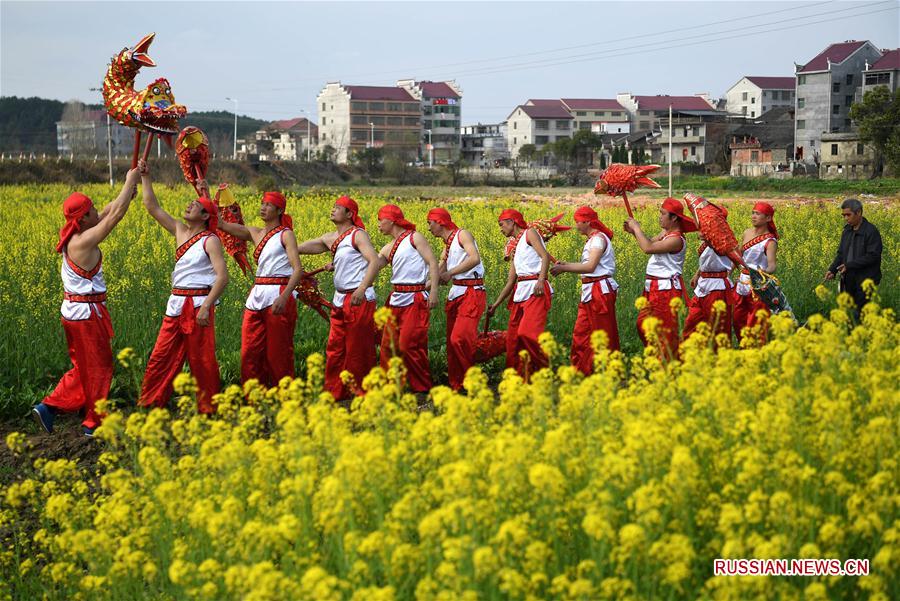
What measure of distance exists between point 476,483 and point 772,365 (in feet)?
8.31

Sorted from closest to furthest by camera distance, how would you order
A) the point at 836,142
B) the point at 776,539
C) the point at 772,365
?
the point at 776,539 → the point at 772,365 → the point at 836,142

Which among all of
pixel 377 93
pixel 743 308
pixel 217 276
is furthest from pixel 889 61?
pixel 217 276

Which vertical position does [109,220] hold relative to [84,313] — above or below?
above

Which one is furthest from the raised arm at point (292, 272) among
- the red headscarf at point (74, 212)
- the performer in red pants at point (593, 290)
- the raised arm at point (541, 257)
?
the performer in red pants at point (593, 290)

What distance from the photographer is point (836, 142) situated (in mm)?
58781

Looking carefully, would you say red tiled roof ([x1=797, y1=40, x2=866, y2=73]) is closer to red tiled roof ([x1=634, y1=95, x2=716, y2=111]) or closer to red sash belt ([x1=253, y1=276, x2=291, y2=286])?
red tiled roof ([x1=634, y1=95, x2=716, y2=111])

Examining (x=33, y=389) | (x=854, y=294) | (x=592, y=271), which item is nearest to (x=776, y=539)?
(x=592, y=271)

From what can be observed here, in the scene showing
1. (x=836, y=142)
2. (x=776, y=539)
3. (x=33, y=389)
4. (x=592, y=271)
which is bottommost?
(x=33, y=389)

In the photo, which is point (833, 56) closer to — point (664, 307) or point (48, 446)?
point (664, 307)

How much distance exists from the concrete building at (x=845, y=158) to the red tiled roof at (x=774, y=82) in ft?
124

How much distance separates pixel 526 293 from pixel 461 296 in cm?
71

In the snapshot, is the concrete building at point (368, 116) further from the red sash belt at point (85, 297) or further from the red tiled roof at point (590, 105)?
the red sash belt at point (85, 297)

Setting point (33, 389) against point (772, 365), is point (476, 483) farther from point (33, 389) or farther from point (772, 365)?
point (33, 389)

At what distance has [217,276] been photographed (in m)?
8.91
